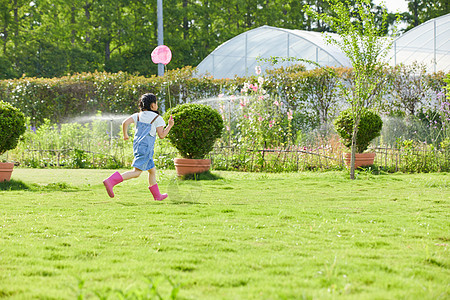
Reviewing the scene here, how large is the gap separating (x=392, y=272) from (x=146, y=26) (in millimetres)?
27941

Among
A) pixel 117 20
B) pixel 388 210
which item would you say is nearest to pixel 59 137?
pixel 388 210

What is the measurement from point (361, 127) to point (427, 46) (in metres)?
13.3

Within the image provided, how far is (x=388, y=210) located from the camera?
5.34 m

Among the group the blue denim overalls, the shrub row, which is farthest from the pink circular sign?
the shrub row

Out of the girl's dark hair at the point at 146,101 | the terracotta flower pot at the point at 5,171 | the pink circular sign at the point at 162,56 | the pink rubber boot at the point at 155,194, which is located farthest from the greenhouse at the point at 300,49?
the pink rubber boot at the point at 155,194

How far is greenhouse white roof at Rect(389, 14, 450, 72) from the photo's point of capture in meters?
20.7

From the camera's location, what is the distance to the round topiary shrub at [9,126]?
7.80 m

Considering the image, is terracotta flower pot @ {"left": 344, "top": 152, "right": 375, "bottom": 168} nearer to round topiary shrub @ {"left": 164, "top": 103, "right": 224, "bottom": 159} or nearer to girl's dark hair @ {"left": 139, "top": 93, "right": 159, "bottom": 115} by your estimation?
round topiary shrub @ {"left": 164, "top": 103, "right": 224, "bottom": 159}

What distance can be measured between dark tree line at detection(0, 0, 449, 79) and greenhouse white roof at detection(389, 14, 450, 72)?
34.9 feet

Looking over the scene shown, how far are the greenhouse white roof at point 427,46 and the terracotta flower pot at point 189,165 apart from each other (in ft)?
46.1

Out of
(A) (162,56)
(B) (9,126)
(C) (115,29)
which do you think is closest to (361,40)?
(A) (162,56)

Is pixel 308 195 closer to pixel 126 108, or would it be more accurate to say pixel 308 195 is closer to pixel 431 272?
pixel 431 272

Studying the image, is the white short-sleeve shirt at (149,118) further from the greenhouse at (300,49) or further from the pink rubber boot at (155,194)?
the greenhouse at (300,49)

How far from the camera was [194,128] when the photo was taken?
8734mm
